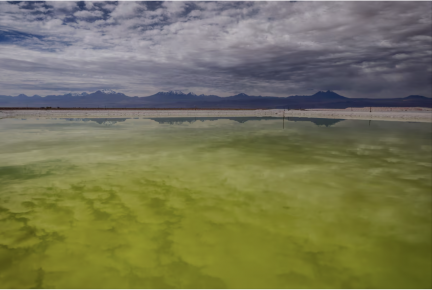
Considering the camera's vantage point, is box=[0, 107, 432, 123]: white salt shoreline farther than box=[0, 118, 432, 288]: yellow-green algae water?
Yes

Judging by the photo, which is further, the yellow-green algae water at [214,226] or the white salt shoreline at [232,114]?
the white salt shoreline at [232,114]

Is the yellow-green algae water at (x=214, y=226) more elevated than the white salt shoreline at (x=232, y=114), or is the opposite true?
the white salt shoreline at (x=232, y=114)

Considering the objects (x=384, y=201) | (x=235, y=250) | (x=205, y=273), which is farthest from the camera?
(x=384, y=201)

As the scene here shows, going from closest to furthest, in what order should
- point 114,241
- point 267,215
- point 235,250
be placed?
point 235,250 < point 114,241 < point 267,215

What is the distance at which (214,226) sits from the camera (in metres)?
6.84

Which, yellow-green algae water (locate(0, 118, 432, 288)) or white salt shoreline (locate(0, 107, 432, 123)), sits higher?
white salt shoreline (locate(0, 107, 432, 123))

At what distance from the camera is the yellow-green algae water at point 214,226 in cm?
499

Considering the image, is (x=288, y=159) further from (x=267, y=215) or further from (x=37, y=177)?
(x=37, y=177)

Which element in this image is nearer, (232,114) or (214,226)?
(214,226)

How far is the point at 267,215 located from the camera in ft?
24.6

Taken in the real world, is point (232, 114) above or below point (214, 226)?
above

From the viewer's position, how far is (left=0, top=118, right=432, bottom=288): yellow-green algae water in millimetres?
4992

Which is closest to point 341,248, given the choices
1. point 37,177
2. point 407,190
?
point 407,190

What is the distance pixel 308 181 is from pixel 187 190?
4.98 metres
